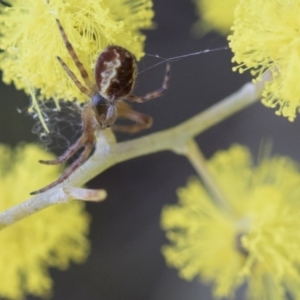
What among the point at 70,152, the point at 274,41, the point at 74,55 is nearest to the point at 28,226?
the point at 70,152

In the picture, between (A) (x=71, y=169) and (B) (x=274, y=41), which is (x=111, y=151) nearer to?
(A) (x=71, y=169)

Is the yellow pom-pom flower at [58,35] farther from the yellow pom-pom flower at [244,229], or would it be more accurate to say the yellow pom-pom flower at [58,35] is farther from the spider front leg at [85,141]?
the yellow pom-pom flower at [244,229]

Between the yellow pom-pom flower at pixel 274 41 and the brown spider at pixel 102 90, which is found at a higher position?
the brown spider at pixel 102 90

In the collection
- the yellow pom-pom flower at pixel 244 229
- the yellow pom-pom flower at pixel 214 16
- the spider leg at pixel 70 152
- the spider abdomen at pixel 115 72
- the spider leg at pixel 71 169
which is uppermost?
the yellow pom-pom flower at pixel 214 16

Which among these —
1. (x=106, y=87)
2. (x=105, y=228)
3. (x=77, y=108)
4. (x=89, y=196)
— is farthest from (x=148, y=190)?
(x=89, y=196)

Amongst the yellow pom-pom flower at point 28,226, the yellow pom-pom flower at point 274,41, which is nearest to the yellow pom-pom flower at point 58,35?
the yellow pom-pom flower at point 274,41

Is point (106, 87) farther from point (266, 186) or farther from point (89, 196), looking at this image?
point (266, 186)

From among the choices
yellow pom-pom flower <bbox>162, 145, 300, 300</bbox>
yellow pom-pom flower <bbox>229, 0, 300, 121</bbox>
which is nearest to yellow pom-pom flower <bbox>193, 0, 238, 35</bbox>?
yellow pom-pom flower <bbox>162, 145, 300, 300</bbox>

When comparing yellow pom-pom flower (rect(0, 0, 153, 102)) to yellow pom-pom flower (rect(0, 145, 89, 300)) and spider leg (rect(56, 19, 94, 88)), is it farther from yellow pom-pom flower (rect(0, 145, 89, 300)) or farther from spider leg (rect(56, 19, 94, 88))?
yellow pom-pom flower (rect(0, 145, 89, 300))
